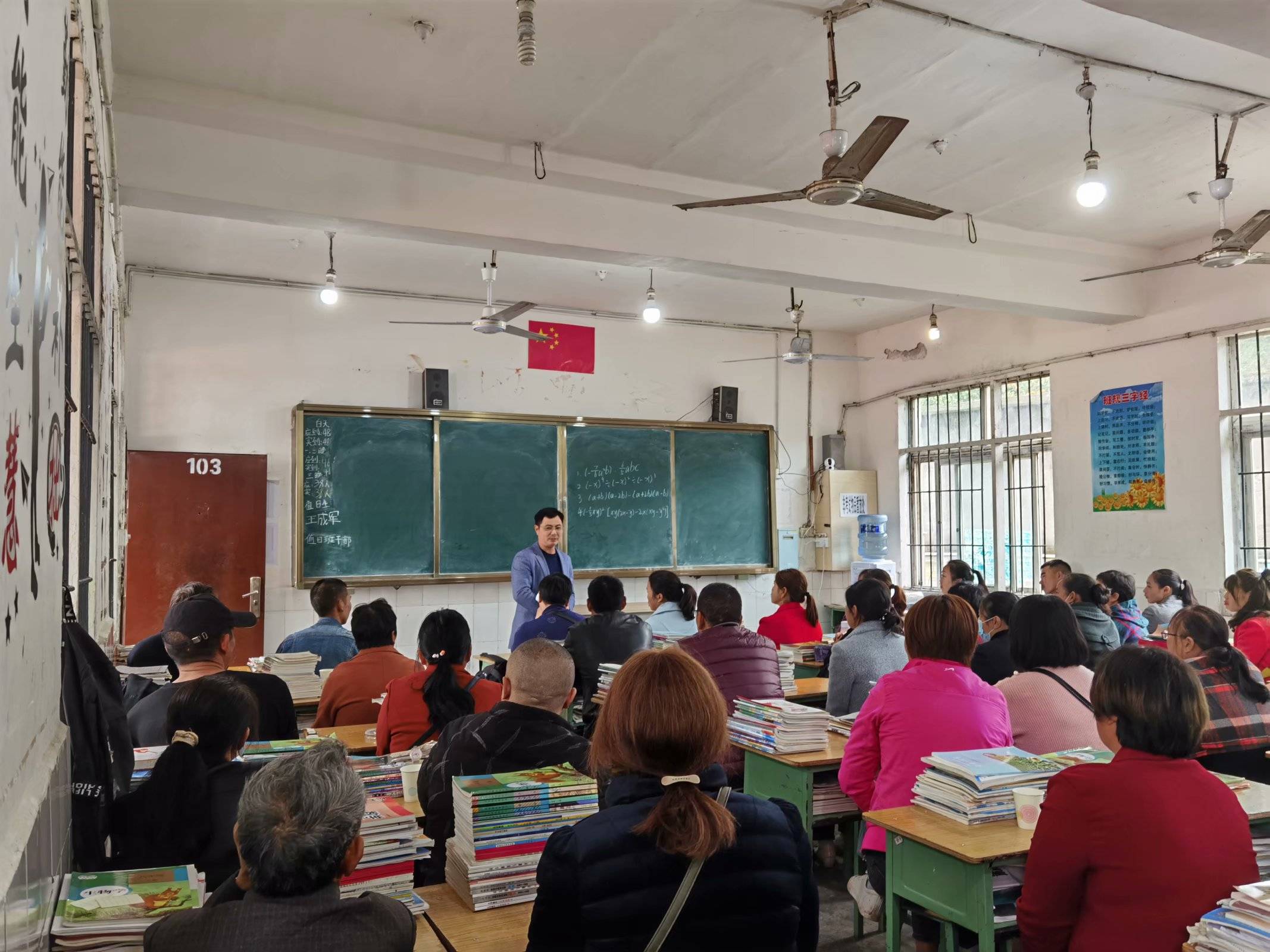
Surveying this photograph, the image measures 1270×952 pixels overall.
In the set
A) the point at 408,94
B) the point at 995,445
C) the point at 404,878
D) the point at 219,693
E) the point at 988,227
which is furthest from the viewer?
the point at 995,445

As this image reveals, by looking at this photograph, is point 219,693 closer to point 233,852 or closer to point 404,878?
point 233,852

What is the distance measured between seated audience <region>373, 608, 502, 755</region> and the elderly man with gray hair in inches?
70.0

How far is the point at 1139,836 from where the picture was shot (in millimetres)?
1943

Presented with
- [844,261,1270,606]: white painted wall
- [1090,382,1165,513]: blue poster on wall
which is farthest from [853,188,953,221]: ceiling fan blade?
[1090,382,1165,513]: blue poster on wall

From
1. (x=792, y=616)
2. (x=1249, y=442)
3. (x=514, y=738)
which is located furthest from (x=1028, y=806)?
(x=1249, y=442)

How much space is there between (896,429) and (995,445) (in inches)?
46.2

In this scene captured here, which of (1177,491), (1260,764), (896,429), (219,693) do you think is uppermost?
Result: (896,429)

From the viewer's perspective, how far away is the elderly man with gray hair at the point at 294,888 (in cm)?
143

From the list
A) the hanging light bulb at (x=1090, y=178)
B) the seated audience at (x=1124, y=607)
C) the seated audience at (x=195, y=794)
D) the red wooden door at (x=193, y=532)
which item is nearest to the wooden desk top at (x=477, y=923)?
the seated audience at (x=195, y=794)

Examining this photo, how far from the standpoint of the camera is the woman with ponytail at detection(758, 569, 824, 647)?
6438mm

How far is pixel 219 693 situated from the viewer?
2223 mm

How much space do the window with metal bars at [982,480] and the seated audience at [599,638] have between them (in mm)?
4595

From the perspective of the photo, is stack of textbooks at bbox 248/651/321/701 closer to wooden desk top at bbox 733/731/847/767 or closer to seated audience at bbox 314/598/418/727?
seated audience at bbox 314/598/418/727

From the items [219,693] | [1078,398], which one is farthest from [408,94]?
[1078,398]
